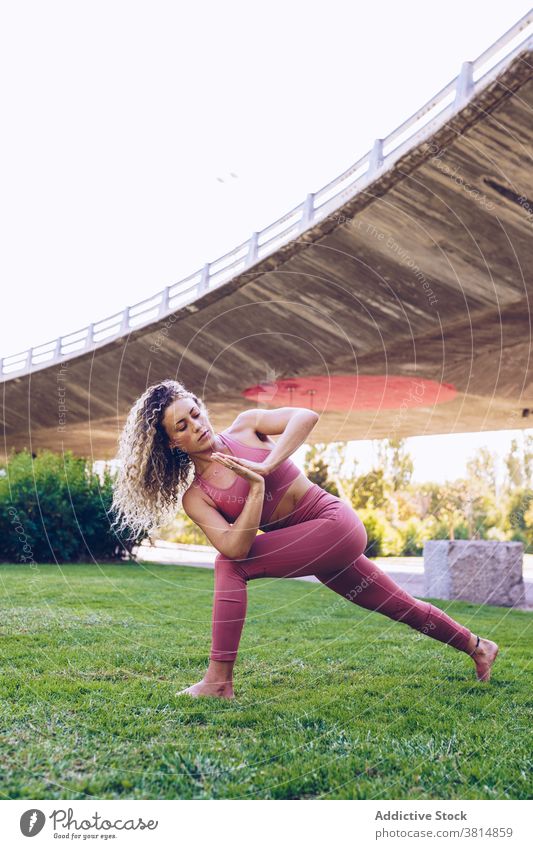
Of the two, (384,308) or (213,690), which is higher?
(384,308)

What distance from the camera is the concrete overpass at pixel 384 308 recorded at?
1109 centimetres

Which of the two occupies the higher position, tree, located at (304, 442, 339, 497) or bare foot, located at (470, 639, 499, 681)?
tree, located at (304, 442, 339, 497)

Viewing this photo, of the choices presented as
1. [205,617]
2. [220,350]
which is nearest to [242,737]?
[205,617]

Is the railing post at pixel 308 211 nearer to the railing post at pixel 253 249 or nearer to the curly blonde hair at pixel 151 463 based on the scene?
the railing post at pixel 253 249

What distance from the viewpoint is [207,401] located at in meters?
23.4

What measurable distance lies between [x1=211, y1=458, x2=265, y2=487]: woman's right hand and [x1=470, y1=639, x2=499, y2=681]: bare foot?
1826mm

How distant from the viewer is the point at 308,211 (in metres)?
14.8

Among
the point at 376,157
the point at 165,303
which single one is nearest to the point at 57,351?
the point at 165,303

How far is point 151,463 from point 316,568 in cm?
114

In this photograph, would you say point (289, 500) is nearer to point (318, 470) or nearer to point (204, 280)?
point (204, 280)

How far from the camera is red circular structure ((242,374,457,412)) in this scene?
20.7 meters

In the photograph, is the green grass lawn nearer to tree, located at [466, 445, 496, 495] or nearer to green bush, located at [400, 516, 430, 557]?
tree, located at [466, 445, 496, 495]

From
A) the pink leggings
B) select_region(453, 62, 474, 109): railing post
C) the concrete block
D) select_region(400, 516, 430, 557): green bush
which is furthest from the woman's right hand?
select_region(400, 516, 430, 557): green bush

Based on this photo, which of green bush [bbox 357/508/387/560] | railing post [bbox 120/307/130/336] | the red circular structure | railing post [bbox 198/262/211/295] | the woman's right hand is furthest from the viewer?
railing post [bbox 120/307/130/336]
